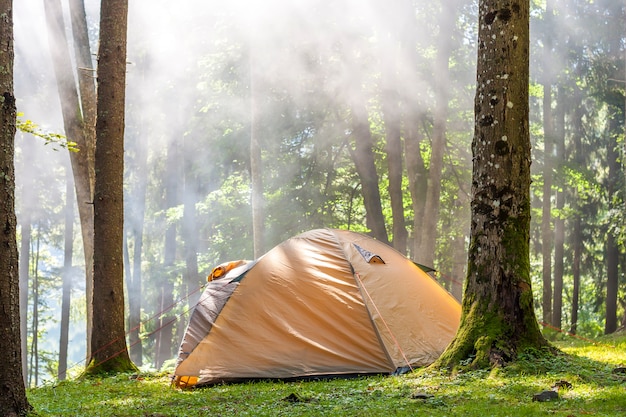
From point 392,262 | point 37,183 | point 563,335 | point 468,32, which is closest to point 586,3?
point 468,32

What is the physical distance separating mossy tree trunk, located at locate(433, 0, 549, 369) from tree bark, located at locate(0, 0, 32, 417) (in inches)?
145

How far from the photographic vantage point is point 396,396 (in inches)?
235

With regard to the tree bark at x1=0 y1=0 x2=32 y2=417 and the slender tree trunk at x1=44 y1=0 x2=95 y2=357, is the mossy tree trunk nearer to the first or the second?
the tree bark at x1=0 y1=0 x2=32 y2=417

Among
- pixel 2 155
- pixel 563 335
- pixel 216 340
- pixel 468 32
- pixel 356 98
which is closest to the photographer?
pixel 2 155

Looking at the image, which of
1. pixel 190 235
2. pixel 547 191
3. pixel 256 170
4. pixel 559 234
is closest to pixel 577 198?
pixel 559 234

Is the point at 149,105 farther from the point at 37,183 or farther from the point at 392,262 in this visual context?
the point at 392,262

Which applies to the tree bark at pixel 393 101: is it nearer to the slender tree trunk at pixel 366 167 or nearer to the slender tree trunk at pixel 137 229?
the slender tree trunk at pixel 366 167

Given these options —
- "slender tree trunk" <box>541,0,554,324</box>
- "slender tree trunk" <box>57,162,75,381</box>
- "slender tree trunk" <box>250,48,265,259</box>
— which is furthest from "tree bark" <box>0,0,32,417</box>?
"slender tree trunk" <box>57,162,75,381</box>

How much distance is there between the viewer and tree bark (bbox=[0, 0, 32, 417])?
4617mm

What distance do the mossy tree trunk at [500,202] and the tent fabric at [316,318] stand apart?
1504 mm

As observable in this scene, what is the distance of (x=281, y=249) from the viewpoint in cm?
902

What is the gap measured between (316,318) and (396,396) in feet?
7.78

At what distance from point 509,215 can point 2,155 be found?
13.9 ft

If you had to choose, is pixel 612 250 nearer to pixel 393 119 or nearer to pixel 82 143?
pixel 393 119
